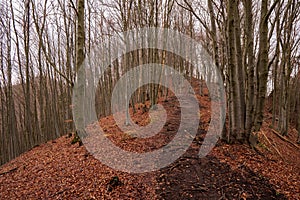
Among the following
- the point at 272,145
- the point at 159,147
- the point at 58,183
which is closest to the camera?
the point at 58,183

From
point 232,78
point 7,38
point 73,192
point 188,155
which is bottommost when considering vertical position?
point 73,192

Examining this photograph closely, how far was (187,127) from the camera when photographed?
720cm

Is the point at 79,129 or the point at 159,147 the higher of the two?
the point at 79,129

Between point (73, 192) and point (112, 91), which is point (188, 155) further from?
point (112, 91)

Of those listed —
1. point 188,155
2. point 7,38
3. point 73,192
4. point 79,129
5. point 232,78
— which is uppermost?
point 7,38

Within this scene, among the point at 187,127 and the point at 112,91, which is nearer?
the point at 187,127

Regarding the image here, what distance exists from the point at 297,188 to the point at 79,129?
6.35 meters

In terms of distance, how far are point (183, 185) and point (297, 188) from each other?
88.3 inches

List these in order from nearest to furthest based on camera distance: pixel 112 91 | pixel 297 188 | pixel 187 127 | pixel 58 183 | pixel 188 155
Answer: pixel 297 188 < pixel 58 183 < pixel 188 155 < pixel 187 127 < pixel 112 91

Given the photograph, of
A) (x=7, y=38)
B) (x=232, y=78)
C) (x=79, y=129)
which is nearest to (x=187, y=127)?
(x=232, y=78)

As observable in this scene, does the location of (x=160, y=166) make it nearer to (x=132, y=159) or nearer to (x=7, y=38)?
(x=132, y=159)

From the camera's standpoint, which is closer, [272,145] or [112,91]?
[272,145]

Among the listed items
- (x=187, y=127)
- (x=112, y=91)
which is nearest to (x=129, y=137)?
(x=187, y=127)

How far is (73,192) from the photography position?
382cm
